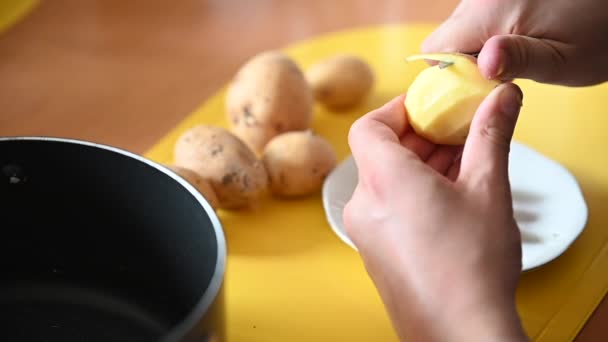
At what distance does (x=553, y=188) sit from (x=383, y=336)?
219mm

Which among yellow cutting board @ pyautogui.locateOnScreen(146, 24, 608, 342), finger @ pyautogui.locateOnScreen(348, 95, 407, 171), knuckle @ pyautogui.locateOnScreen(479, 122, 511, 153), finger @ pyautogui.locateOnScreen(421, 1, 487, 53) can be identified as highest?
knuckle @ pyautogui.locateOnScreen(479, 122, 511, 153)

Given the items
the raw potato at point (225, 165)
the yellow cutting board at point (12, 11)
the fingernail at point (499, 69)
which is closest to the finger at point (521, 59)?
the fingernail at point (499, 69)

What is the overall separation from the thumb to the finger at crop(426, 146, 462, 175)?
0.35 feet

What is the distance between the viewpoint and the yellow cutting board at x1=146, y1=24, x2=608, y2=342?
572 mm

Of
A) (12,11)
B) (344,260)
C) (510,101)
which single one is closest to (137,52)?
(12,11)

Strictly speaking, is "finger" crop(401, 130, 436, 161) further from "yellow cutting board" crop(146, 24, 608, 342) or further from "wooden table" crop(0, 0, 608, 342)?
"wooden table" crop(0, 0, 608, 342)

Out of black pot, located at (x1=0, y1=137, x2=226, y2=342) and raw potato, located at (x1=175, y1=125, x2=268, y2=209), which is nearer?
black pot, located at (x1=0, y1=137, x2=226, y2=342)

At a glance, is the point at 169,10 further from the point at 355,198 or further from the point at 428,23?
the point at 355,198

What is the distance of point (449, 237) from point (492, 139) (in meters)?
0.06

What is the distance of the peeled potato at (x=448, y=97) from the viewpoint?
20.2 inches

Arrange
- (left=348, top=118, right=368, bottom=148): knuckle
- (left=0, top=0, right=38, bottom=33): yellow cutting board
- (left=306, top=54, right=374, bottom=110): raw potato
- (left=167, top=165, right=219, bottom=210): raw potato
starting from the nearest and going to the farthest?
1. (left=348, top=118, right=368, bottom=148): knuckle
2. (left=167, top=165, right=219, bottom=210): raw potato
3. (left=306, top=54, right=374, bottom=110): raw potato
4. (left=0, top=0, right=38, bottom=33): yellow cutting board

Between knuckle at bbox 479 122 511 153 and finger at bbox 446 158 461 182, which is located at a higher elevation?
knuckle at bbox 479 122 511 153

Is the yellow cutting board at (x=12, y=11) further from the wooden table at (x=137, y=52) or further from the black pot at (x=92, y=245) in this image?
the black pot at (x=92, y=245)

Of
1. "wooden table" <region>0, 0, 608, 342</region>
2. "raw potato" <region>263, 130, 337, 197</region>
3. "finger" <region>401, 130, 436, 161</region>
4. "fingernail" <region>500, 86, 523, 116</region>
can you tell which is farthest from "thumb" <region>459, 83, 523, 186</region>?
"wooden table" <region>0, 0, 608, 342</region>
